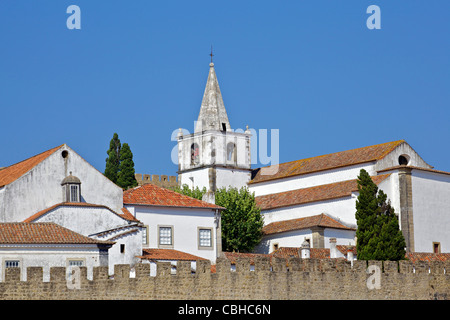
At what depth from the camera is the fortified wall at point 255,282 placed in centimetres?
5016

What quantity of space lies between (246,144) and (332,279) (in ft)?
149

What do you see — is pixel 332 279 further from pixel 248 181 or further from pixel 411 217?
pixel 248 181

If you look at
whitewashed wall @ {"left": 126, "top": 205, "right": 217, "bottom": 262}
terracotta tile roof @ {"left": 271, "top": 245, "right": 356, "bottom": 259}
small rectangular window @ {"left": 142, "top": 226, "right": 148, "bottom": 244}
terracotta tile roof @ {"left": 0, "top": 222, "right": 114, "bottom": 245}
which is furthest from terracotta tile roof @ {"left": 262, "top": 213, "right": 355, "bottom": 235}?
terracotta tile roof @ {"left": 0, "top": 222, "right": 114, "bottom": 245}

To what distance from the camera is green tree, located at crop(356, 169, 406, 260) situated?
234 ft

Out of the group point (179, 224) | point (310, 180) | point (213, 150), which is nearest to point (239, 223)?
point (310, 180)

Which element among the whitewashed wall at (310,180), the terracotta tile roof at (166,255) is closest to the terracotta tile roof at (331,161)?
the whitewashed wall at (310,180)

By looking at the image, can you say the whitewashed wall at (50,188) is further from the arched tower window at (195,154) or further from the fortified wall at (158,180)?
the fortified wall at (158,180)

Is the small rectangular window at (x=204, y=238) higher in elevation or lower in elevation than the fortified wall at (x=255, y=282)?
higher

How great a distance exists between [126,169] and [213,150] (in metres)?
10.9

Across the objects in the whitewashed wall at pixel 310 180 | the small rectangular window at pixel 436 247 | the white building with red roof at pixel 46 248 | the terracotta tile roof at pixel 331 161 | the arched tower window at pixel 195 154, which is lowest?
the white building with red roof at pixel 46 248

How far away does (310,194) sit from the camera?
9075 cm

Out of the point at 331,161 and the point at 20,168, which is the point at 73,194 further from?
the point at 331,161

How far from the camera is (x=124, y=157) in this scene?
107625 mm

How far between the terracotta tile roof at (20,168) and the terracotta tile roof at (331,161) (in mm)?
28275
